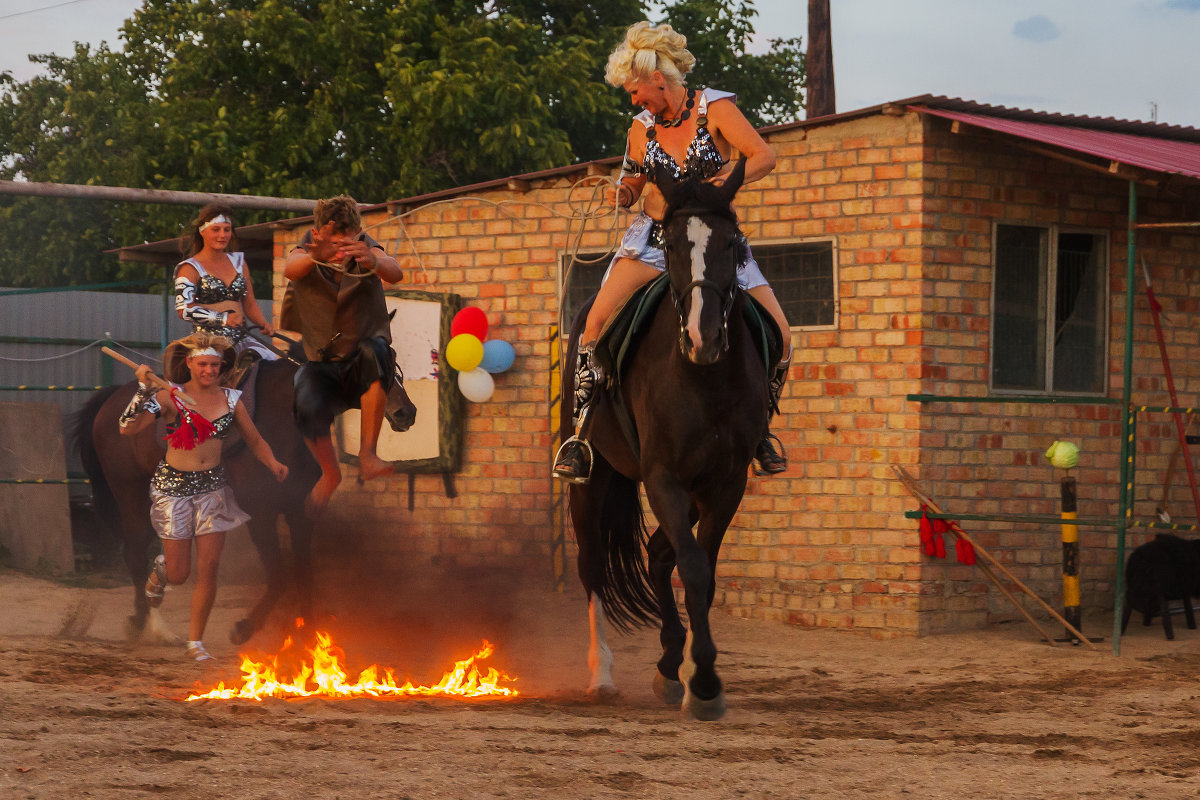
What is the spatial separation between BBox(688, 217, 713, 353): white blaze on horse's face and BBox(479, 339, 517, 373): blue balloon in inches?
221

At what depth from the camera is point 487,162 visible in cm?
2073

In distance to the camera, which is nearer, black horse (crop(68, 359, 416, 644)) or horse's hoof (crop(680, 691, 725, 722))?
horse's hoof (crop(680, 691, 725, 722))

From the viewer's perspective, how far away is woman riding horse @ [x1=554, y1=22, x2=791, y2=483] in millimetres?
6133

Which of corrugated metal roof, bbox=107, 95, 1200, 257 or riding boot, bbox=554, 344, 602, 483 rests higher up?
corrugated metal roof, bbox=107, 95, 1200, 257

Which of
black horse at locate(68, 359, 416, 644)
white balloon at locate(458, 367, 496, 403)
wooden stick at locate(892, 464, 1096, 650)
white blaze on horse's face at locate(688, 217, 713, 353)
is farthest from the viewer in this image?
white balloon at locate(458, 367, 496, 403)

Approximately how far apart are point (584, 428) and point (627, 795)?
8.45ft

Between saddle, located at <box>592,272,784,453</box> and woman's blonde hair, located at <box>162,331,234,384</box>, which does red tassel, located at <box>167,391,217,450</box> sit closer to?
woman's blonde hair, located at <box>162,331,234,384</box>

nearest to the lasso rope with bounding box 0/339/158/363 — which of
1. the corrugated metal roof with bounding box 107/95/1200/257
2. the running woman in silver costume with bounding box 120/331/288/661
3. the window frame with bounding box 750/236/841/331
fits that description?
the corrugated metal roof with bounding box 107/95/1200/257

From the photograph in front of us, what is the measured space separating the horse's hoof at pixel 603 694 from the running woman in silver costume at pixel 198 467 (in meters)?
2.51

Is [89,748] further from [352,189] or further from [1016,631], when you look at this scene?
[352,189]

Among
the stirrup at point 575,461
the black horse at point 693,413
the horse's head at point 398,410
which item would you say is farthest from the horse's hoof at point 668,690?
the horse's head at point 398,410

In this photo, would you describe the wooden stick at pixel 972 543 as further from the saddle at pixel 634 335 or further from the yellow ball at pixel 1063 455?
the saddle at pixel 634 335

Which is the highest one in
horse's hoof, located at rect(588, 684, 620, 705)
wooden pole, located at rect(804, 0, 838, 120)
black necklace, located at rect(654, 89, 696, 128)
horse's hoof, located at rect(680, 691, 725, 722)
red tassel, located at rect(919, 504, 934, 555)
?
wooden pole, located at rect(804, 0, 838, 120)

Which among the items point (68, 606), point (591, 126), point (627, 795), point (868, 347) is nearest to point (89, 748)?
point (627, 795)
